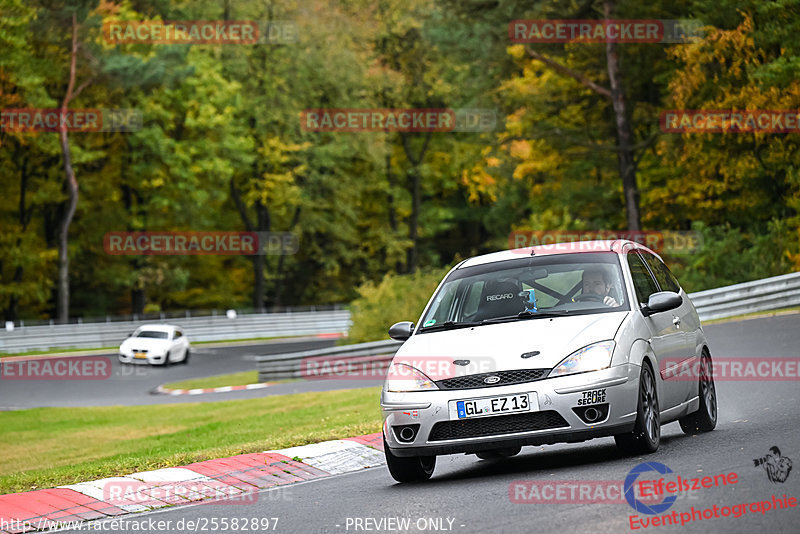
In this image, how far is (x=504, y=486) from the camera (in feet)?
27.0

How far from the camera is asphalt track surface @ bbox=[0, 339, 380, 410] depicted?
2662 cm

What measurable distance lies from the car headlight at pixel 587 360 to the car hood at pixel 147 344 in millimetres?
32179

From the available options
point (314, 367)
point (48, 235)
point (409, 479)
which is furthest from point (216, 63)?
point (409, 479)

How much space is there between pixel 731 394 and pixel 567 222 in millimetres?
27278

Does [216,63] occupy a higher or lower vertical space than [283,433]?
higher

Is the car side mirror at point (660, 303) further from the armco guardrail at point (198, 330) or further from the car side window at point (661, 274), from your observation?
the armco guardrail at point (198, 330)

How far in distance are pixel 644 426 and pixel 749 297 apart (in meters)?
18.9

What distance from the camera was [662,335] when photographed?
9.73 metres

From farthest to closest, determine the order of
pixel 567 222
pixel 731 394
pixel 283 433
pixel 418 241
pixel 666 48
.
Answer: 1. pixel 418 241
2. pixel 567 222
3. pixel 666 48
4. pixel 283 433
5. pixel 731 394

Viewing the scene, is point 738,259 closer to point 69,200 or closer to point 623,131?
point 623,131

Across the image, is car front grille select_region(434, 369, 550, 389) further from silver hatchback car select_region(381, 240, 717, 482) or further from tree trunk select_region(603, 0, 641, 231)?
tree trunk select_region(603, 0, 641, 231)

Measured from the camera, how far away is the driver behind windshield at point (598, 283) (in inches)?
375

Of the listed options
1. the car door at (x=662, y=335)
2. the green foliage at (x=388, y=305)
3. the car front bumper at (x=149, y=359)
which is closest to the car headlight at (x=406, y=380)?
the car door at (x=662, y=335)

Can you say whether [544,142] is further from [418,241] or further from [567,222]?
[418,241]
